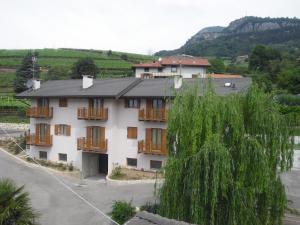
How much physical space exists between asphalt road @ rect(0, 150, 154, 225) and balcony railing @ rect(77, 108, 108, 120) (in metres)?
4.99

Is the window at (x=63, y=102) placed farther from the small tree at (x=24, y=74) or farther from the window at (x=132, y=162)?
the small tree at (x=24, y=74)

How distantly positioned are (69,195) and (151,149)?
7017 millimetres

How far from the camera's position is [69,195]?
96.9 feet

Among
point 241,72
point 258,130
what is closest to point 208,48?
point 241,72

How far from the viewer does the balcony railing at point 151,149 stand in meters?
32.0

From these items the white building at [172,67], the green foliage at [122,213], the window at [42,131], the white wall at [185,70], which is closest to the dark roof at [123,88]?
the window at [42,131]

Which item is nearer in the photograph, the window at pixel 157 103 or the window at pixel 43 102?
the window at pixel 157 103

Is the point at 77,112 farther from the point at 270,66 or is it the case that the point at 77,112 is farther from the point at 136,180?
the point at 270,66

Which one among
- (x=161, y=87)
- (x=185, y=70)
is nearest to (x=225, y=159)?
(x=161, y=87)

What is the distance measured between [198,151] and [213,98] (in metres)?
2.46

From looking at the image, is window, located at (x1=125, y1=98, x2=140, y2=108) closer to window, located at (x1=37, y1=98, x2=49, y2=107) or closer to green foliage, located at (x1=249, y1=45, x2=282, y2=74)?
window, located at (x1=37, y1=98, x2=49, y2=107)

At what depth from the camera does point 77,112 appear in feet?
117

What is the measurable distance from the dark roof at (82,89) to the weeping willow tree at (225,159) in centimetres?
1556

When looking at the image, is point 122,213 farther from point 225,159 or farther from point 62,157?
point 62,157
